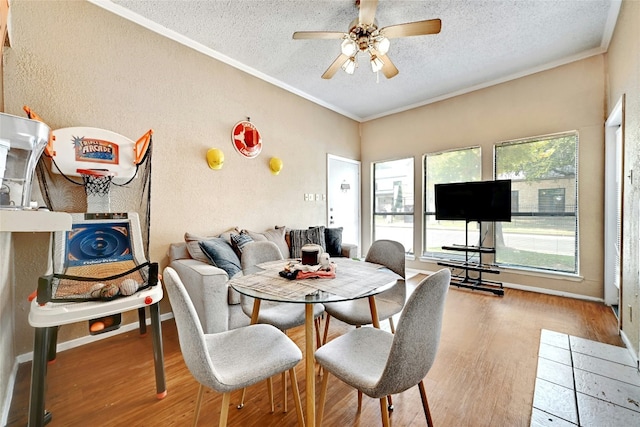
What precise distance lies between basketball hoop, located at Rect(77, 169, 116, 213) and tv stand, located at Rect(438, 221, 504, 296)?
4147 millimetres

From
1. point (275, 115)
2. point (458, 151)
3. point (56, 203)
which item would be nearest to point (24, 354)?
point (56, 203)

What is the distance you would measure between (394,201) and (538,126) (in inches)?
92.2

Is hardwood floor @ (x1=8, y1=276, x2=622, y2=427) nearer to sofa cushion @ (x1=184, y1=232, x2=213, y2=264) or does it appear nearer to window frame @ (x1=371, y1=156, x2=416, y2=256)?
sofa cushion @ (x1=184, y1=232, x2=213, y2=264)

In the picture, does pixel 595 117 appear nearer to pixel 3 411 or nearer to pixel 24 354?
pixel 3 411

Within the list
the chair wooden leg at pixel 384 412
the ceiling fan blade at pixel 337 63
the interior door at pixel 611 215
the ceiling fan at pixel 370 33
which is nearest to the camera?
the chair wooden leg at pixel 384 412

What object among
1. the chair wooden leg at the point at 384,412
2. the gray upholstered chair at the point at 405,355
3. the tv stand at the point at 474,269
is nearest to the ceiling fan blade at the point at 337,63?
the gray upholstered chair at the point at 405,355

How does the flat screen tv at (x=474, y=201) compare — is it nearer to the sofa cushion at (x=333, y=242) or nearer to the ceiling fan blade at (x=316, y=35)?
the sofa cushion at (x=333, y=242)

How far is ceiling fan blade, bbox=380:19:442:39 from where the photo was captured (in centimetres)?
202

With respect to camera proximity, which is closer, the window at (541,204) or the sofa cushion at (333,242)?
the window at (541,204)

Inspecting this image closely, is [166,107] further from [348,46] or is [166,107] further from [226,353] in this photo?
[226,353]

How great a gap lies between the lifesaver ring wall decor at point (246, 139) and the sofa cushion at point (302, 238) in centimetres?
121

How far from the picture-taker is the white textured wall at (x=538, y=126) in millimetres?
3131

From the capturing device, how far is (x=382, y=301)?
6.53 feet

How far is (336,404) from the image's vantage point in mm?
1591
